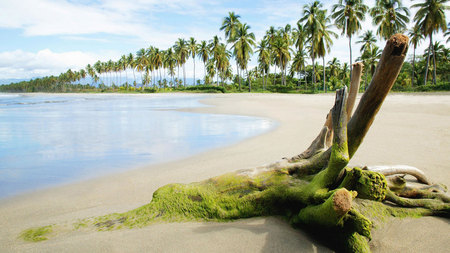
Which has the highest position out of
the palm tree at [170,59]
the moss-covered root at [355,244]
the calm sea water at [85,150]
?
the palm tree at [170,59]

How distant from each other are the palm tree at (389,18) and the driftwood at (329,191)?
143 ft

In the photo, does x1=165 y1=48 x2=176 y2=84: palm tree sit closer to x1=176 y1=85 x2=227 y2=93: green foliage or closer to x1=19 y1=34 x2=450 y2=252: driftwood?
x1=176 y1=85 x2=227 y2=93: green foliage

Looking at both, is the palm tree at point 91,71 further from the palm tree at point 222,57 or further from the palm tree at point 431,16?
the palm tree at point 431,16

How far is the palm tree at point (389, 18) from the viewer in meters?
38.9

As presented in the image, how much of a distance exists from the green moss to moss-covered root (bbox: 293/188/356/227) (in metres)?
2.51

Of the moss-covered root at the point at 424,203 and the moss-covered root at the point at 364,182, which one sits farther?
the moss-covered root at the point at 424,203

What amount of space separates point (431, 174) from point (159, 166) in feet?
15.8

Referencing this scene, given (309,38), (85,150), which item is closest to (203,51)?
(309,38)

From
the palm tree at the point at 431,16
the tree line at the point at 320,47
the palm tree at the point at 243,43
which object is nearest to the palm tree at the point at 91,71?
the tree line at the point at 320,47

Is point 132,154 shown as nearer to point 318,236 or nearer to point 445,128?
point 318,236

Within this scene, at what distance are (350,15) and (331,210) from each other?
4519 centimetres

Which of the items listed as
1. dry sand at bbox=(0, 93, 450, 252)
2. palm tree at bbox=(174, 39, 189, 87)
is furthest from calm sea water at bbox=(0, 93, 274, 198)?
palm tree at bbox=(174, 39, 189, 87)

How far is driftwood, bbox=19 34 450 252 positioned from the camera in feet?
7.16

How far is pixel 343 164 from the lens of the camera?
7.34ft
